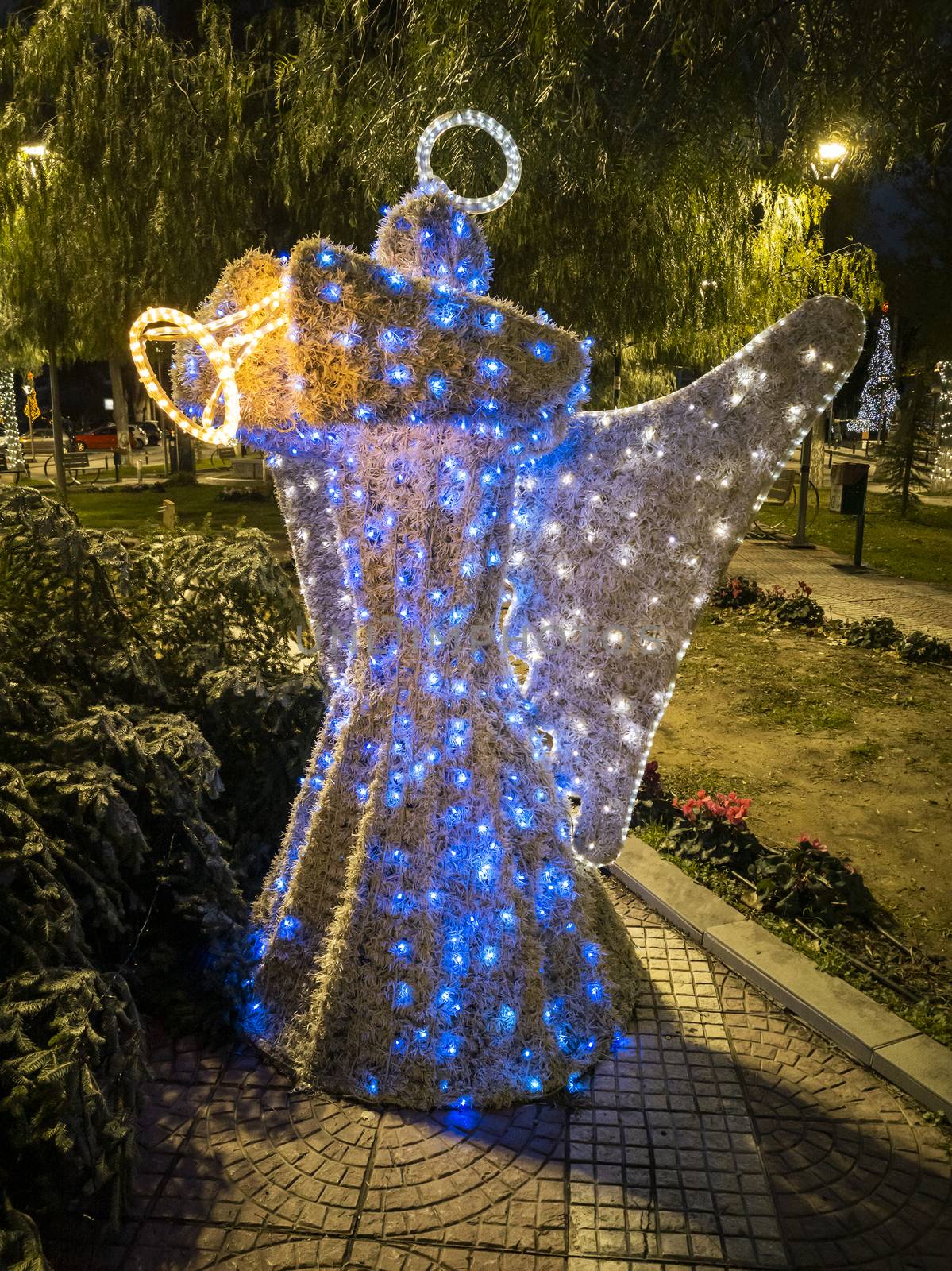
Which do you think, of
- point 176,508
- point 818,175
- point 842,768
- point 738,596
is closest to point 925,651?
point 738,596

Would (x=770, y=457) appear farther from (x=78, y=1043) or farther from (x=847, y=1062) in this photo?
(x=78, y=1043)

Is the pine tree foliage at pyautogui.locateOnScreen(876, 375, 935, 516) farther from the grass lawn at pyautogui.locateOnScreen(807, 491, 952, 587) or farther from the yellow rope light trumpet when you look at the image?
the yellow rope light trumpet

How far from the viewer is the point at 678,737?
21.5 ft

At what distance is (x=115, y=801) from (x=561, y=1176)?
5.61 ft

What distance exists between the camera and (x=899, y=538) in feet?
50.2

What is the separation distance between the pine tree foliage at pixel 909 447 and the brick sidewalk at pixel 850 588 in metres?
5.02

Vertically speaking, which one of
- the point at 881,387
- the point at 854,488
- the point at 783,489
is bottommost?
the point at 783,489

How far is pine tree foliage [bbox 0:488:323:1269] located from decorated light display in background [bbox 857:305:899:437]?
2792 centimetres

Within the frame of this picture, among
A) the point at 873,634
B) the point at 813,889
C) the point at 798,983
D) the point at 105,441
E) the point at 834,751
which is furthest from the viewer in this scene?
the point at 105,441

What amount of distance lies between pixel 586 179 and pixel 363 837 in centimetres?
590

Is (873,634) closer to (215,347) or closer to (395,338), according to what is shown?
(395,338)

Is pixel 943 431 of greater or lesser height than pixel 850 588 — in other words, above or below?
above

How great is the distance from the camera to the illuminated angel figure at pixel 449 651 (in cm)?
270

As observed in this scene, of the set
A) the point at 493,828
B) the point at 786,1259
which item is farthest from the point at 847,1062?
the point at 493,828
